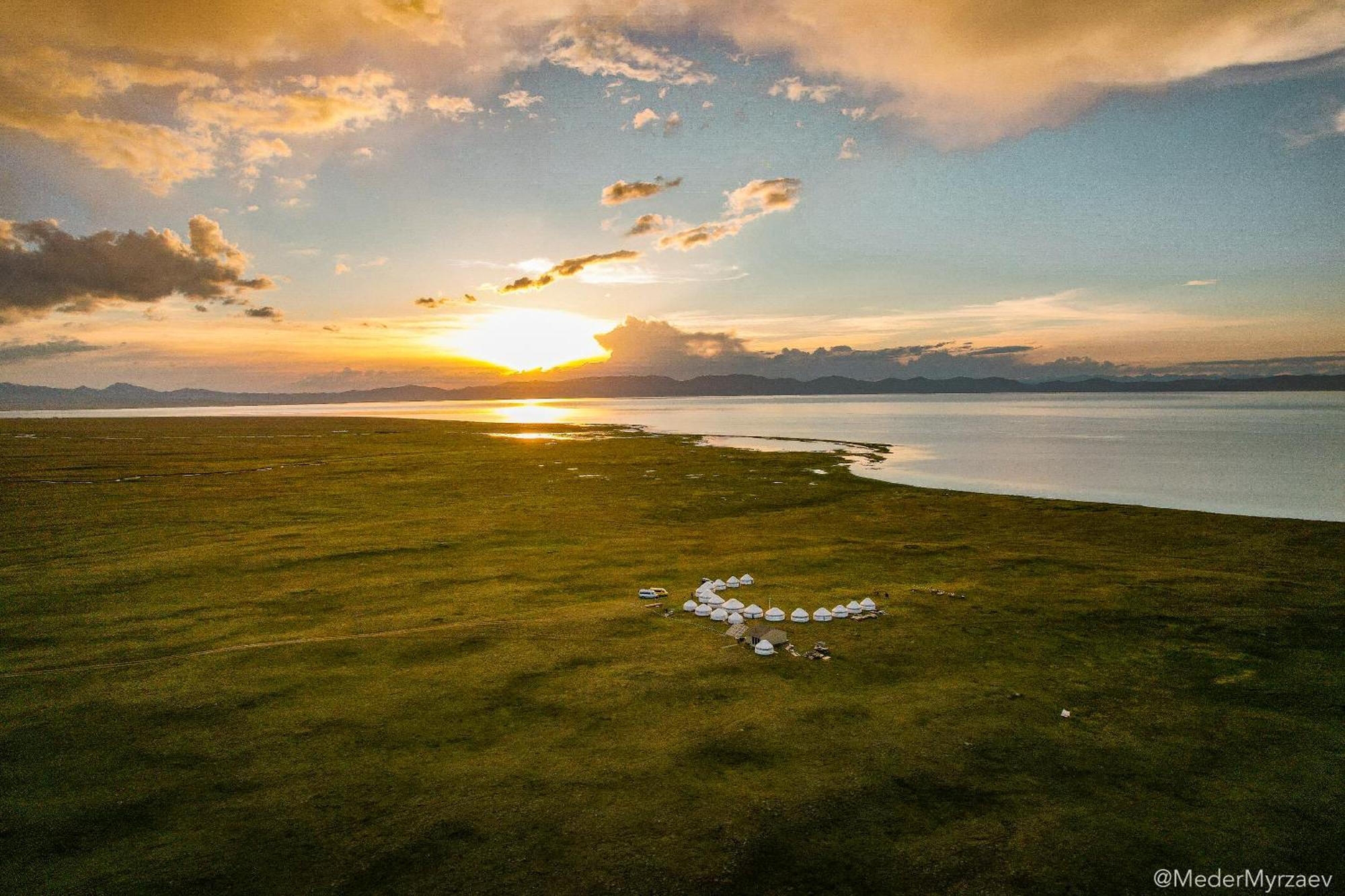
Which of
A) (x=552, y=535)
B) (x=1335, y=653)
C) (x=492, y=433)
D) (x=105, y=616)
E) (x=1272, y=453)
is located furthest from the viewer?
(x=492, y=433)

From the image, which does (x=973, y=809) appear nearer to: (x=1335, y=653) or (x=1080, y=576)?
(x=1335, y=653)

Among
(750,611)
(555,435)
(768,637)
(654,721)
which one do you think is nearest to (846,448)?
(555,435)

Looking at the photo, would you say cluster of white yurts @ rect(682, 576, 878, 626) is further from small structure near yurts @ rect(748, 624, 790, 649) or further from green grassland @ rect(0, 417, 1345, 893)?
small structure near yurts @ rect(748, 624, 790, 649)

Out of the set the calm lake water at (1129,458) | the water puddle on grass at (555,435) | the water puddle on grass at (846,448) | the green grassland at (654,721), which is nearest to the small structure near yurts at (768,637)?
the green grassland at (654,721)

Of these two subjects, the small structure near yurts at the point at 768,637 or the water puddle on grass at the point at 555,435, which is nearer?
the small structure near yurts at the point at 768,637

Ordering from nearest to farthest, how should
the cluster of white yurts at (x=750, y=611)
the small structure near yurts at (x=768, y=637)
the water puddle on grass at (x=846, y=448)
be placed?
the small structure near yurts at (x=768, y=637) → the cluster of white yurts at (x=750, y=611) → the water puddle on grass at (x=846, y=448)

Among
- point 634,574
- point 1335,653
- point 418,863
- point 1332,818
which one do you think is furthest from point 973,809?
point 634,574

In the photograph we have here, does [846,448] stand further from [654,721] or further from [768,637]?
[654,721]

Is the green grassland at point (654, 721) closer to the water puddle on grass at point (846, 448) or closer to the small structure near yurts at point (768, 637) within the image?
the small structure near yurts at point (768, 637)
